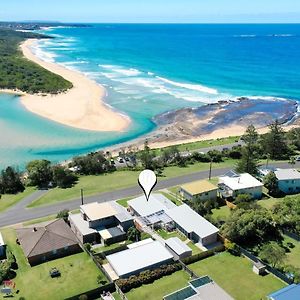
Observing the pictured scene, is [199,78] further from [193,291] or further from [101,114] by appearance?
[193,291]

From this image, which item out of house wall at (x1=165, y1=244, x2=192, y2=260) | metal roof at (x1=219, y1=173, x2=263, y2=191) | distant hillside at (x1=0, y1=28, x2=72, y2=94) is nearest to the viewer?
house wall at (x1=165, y1=244, x2=192, y2=260)

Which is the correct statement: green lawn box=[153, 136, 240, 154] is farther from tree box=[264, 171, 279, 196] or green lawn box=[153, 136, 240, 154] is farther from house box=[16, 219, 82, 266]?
house box=[16, 219, 82, 266]

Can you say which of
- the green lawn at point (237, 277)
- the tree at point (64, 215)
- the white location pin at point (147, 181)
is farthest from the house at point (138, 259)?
the tree at point (64, 215)

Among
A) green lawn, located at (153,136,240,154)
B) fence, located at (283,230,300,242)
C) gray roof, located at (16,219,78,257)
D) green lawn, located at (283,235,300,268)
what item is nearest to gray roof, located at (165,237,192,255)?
gray roof, located at (16,219,78,257)

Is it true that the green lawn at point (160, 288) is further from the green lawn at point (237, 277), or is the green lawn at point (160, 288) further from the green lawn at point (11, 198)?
the green lawn at point (11, 198)

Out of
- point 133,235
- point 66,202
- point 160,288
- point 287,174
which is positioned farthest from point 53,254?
point 287,174

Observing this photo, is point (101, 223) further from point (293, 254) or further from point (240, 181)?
point (293, 254)
